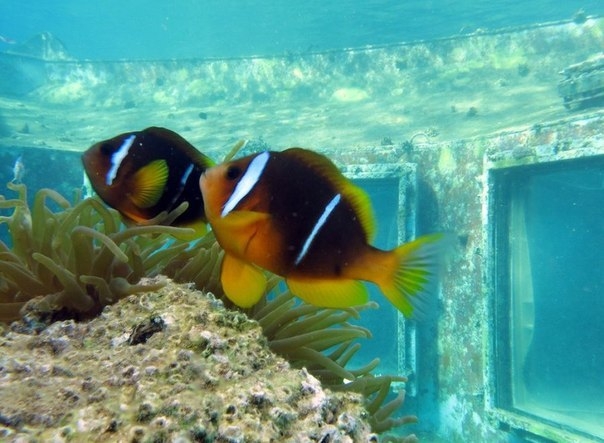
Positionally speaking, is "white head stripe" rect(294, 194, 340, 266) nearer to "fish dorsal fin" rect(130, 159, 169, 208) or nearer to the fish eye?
the fish eye

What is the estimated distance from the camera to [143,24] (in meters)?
72.4

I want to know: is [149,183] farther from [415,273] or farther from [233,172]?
[415,273]

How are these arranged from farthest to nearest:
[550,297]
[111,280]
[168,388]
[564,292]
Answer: [564,292], [550,297], [111,280], [168,388]

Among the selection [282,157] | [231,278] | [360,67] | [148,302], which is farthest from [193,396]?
[360,67]

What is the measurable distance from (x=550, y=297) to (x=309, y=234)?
12.6 m

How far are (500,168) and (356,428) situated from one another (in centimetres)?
543

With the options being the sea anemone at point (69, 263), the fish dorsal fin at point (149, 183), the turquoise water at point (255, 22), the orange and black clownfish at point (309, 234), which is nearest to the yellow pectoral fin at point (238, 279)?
the orange and black clownfish at point (309, 234)

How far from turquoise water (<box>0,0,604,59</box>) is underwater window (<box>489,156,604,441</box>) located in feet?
24.5

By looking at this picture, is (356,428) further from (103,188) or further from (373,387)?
(103,188)

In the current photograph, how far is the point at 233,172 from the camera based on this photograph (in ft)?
3.86

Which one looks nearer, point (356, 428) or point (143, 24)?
point (356, 428)

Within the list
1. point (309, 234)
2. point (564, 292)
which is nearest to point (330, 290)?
point (309, 234)

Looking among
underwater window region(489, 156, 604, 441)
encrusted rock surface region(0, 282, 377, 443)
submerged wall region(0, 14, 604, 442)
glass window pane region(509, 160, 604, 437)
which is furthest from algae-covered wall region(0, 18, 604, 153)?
encrusted rock surface region(0, 282, 377, 443)

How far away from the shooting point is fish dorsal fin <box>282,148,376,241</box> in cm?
123
